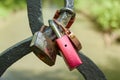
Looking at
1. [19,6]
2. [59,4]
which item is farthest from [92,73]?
[19,6]

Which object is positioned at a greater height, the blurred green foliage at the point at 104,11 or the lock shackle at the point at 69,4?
the lock shackle at the point at 69,4

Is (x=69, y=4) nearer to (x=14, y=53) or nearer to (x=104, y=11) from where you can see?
(x=14, y=53)

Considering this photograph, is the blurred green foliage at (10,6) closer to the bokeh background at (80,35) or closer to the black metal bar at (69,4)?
the bokeh background at (80,35)

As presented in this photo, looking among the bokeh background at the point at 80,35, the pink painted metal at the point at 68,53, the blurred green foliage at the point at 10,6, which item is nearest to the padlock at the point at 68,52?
the pink painted metal at the point at 68,53

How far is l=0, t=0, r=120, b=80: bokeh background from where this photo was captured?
3129 mm

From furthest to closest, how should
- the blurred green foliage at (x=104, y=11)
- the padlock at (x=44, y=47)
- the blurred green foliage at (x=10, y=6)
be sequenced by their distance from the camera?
the blurred green foliage at (x=10, y=6) < the blurred green foliage at (x=104, y=11) < the padlock at (x=44, y=47)

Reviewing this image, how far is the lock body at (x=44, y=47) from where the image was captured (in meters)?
0.75

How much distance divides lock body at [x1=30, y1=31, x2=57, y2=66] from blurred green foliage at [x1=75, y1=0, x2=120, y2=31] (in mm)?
2131

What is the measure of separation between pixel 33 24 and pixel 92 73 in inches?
6.5

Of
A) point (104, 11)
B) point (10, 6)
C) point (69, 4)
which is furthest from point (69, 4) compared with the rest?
point (10, 6)

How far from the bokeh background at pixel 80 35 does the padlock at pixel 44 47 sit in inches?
83.1

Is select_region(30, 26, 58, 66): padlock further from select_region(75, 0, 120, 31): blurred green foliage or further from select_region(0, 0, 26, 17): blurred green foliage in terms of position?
select_region(0, 0, 26, 17): blurred green foliage

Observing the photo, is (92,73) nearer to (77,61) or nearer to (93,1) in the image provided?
(77,61)

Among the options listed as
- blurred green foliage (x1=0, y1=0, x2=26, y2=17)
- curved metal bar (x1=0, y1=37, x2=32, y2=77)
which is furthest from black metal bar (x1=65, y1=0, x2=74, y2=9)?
blurred green foliage (x1=0, y1=0, x2=26, y2=17)
